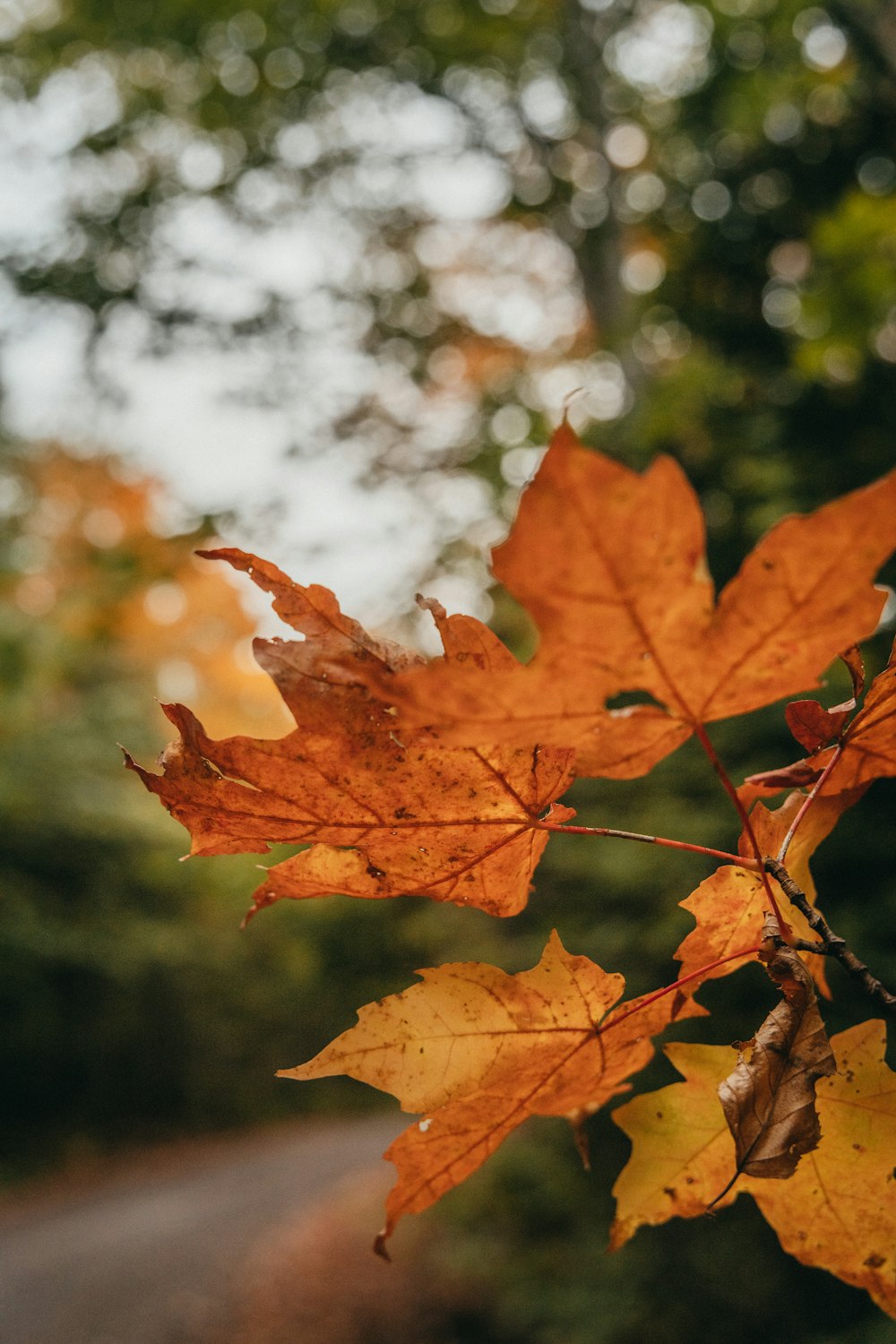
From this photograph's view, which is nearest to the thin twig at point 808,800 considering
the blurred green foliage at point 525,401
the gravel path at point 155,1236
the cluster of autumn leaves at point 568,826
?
the cluster of autumn leaves at point 568,826

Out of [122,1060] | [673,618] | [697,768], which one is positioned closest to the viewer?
[673,618]

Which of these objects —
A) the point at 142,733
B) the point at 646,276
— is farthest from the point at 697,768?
the point at 142,733

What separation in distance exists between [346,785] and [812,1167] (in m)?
0.40

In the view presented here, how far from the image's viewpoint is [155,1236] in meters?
6.49

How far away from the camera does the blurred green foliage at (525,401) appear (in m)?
2.96

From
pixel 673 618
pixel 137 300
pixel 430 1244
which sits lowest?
pixel 430 1244

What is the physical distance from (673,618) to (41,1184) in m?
9.53

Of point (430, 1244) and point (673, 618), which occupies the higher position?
Answer: point (673, 618)

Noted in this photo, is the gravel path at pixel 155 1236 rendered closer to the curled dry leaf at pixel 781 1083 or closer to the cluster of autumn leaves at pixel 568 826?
the cluster of autumn leaves at pixel 568 826

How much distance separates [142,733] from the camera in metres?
10.4

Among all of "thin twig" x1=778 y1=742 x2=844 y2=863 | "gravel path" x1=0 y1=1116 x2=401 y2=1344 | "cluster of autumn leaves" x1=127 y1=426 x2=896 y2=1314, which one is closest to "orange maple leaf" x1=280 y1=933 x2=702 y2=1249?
"cluster of autumn leaves" x1=127 y1=426 x2=896 y2=1314

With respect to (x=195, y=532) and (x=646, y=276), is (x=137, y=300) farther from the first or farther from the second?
(x=646, y=276)

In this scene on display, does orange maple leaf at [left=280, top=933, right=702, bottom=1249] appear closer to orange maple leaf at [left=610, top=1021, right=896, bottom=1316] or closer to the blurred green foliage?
orange maple leaf at [left=610, top=1021, right=896, bottom=1316]

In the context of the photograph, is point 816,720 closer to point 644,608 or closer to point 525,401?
point 644,608
